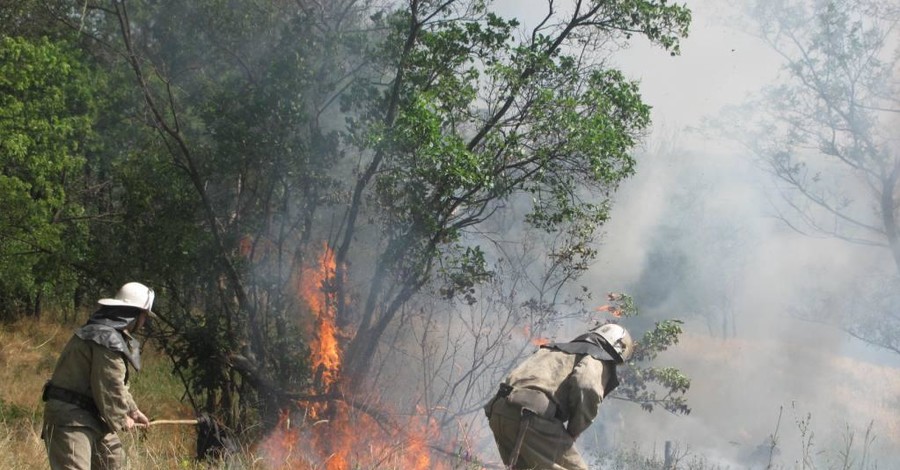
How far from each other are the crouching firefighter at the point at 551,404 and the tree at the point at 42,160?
7185 mm

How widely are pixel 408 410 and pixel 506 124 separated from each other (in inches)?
145

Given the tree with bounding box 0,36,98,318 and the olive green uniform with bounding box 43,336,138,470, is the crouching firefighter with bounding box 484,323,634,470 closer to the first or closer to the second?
the olive green uniform with bounding box 43,336,138,470

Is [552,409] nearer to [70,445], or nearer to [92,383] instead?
[92,383]

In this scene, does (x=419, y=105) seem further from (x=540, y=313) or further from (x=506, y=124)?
(x=540, y=313)

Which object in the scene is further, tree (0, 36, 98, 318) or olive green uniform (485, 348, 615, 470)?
tree (0, 36, 98, 318)

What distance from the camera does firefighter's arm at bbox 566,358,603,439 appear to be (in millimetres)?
5246

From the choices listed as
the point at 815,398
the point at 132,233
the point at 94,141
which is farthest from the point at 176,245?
the point at 815,398

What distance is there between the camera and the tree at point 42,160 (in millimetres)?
11922

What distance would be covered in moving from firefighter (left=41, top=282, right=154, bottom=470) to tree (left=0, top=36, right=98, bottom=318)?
5872 mm

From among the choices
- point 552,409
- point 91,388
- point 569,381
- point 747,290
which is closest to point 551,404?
point 552,409

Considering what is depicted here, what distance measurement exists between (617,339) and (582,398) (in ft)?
2.27

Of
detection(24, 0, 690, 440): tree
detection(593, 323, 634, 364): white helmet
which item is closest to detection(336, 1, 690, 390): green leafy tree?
detection(24, 0, 690, 440): tree

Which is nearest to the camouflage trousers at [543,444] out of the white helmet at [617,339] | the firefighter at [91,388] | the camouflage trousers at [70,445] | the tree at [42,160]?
the white helmet at [617,339]

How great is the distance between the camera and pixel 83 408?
518cm
